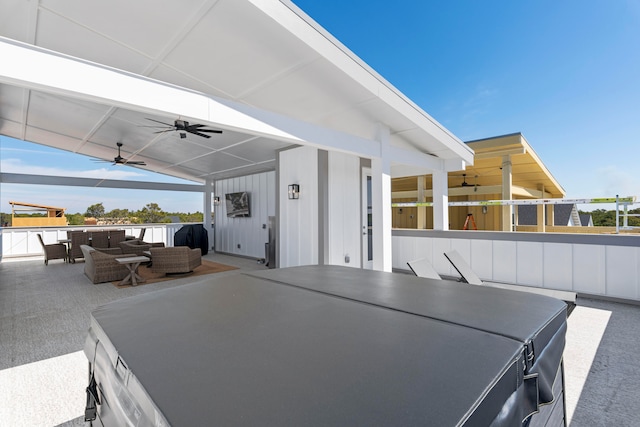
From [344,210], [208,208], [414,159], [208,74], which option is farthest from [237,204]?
[414,159]

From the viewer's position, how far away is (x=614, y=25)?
322 inches

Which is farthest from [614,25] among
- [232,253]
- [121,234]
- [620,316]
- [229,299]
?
[121,234]

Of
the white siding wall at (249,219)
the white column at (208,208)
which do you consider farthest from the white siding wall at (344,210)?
the white column at (208,208)

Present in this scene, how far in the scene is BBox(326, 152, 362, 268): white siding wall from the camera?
594cm

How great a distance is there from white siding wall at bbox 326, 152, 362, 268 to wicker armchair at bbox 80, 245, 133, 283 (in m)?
4.54

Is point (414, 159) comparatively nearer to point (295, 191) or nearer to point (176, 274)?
point (295, 191)

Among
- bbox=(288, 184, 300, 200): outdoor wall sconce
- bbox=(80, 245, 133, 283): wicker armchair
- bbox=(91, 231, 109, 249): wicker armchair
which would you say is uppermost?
bbox=(288, 184, 300, 200): outdoor wall sconce

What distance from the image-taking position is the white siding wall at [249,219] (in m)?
8.77

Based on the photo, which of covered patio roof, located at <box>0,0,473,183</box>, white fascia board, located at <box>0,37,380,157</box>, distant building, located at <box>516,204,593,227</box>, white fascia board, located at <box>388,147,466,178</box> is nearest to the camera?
white fascia board, located at <box>0,37,380,157</box>

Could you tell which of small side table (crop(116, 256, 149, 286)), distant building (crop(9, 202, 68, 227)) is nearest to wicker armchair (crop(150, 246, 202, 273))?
small side table (crop(116, 256, 149, 286))

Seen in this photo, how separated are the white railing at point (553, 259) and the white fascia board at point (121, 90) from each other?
415cm

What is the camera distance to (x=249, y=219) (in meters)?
9.43

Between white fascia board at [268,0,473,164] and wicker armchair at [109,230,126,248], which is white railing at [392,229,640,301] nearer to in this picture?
white fascia board at [268,0,473,164]

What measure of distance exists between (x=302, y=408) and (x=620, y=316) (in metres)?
5.23
